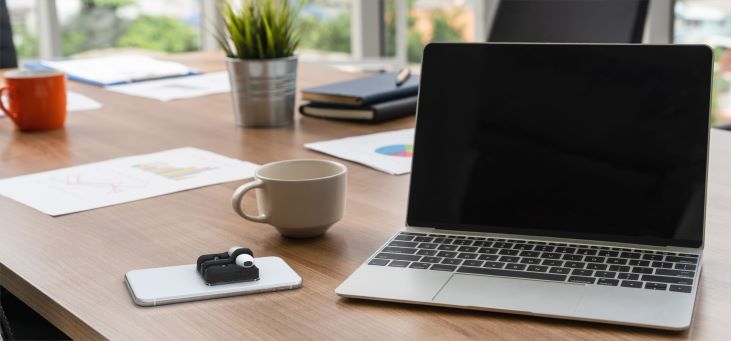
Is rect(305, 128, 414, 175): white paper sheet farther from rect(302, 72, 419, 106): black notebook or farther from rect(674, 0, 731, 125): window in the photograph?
rect(674, 0, 731, 125): window

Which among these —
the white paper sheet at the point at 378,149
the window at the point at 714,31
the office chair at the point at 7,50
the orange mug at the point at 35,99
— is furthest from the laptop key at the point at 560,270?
the window at the point at 714,31

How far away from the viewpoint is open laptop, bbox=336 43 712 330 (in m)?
0.76

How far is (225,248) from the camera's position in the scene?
2.97 feet

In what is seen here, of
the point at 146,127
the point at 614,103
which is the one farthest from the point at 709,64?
the point at 146,127

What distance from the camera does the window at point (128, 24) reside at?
3.90 m

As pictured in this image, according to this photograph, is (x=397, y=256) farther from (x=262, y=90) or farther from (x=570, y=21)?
(x=570, y=21)

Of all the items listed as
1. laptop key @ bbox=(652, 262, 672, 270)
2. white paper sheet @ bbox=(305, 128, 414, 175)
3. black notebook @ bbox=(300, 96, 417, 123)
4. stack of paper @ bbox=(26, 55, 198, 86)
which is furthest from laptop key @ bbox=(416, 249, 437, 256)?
stack of paper @ bbox=(26, 55, 198, 86)

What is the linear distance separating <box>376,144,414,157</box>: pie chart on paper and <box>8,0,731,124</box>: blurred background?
8.33 ft

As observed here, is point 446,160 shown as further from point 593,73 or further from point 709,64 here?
point 709,64

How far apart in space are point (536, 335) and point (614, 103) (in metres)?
0.30

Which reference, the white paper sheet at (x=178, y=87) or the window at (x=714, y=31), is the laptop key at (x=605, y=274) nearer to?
the white paper sheet at (x=178, y=87)

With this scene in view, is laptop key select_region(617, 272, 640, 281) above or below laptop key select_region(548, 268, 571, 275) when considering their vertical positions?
above

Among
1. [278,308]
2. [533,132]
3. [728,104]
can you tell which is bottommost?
[728,104]

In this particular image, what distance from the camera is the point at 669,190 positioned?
826 mm
